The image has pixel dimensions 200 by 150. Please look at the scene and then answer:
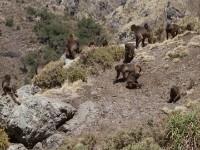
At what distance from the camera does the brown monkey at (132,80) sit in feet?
70.7

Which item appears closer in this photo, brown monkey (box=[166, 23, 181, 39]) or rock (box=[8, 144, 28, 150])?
rock (box=[8, 144, 28, 150])

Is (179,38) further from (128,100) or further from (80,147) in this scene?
(80,147)

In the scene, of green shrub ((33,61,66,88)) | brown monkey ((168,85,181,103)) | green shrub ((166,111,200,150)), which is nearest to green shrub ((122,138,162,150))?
green shrub ((166,111,200,150))

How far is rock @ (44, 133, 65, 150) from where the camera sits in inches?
736

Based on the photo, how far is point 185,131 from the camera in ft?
51.6

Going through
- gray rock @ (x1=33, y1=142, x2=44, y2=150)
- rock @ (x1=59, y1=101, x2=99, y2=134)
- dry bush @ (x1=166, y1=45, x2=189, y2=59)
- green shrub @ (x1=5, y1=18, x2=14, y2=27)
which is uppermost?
dry bush @ (x1=166, y1=45, x2=189, y2=59)

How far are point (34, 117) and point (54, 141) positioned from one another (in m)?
1.17

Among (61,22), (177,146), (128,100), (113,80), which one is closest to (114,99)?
(128,100)

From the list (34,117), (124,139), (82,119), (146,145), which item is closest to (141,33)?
(82,119)

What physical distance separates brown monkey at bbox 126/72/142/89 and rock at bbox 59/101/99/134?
201cm

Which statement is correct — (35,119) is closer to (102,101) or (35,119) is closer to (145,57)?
(102,101)

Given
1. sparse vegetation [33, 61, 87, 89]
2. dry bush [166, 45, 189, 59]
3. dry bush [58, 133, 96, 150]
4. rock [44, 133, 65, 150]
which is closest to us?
dry bush [58, 133, 96, 150]

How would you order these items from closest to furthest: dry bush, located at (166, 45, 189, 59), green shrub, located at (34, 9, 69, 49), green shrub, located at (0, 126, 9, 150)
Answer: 1. green shrub, located at (0, 126, 9, 150)
2. dry bush, located at (166, 45, 189, 59)
3. green shrub, located at (34, 9, 69, 49)

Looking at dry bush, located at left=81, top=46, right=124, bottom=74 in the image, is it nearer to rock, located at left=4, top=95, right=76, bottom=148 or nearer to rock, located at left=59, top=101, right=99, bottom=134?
rock, located at left=59, top=101, right=99, bottom=134
